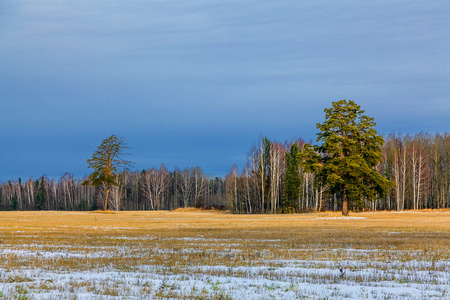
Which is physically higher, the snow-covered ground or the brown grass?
the snow-covered ground

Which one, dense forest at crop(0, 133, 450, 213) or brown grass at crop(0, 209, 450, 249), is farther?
dense forest at crop(0, 133, 450, 213)

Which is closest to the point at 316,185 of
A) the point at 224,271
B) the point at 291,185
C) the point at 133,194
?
the point at 291,185

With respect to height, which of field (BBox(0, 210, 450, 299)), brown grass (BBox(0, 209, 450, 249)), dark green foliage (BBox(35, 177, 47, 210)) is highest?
field (BBox(0, 210, 450, 299))

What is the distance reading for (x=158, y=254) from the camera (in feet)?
54.9

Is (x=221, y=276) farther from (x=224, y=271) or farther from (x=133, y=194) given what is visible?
(x=133, y=194)

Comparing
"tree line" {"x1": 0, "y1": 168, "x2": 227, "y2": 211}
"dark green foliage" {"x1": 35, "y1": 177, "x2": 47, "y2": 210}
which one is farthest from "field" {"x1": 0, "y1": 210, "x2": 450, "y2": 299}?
"dark green foliage" {"x1": 35, "y1": 177, "x2": 47, "y2": 210}

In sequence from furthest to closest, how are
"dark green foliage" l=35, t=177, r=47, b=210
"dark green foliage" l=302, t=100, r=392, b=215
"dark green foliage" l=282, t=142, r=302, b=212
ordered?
"dark green foliage" l=35, t=177, r=47, b=210, "dark green foliage" l=282, t=142, r=302, b=212, "dark green foliage" l=302, t=100, r=392, b=215

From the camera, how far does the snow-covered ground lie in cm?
991

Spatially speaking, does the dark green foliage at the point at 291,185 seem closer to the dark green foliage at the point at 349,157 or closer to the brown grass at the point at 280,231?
the dark green foliage at the point at 349,157

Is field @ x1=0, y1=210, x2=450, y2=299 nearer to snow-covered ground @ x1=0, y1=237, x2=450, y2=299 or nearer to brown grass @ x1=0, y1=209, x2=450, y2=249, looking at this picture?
snow-covered ground @ x1=0, y1=237, x2=450, y2=299

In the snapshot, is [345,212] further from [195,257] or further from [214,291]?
[214,291]

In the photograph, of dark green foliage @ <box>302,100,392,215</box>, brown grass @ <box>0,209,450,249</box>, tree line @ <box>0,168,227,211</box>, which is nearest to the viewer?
brown grass @ <box>0,209,450,249</box>

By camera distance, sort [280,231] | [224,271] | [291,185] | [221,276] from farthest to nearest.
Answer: [291,185]
[280,231]
[224,271]
[221,276]

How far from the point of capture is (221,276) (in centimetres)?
1215
